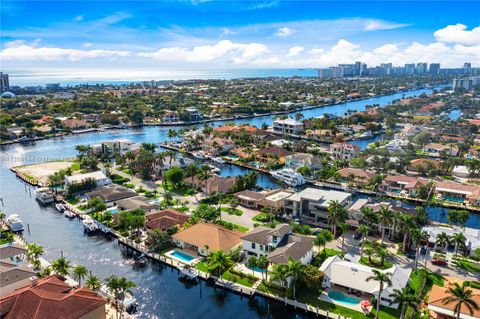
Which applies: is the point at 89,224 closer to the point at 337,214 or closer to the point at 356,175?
the point at 337,214

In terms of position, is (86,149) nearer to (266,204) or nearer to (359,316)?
(266,204)

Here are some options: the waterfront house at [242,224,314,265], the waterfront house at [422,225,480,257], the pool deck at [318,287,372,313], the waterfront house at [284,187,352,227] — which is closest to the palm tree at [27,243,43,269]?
the waterfront house at [242,224,314,265]

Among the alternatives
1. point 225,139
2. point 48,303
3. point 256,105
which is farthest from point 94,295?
point 256,105

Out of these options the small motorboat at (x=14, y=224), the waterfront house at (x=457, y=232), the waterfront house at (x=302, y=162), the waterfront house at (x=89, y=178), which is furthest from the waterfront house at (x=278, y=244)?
the waterfront house at (x=302, y=162)

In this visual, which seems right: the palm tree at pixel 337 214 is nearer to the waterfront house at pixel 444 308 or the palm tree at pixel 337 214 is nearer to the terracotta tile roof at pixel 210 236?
the terracotta tile roof at pixel 210 236

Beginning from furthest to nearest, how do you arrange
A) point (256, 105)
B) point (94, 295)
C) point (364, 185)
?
point (256, 105) → point (364, 185) → point (94, 295)

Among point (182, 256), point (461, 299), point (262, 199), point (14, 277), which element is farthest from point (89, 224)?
point (461, 299)

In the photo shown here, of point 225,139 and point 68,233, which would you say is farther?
point 225,139
